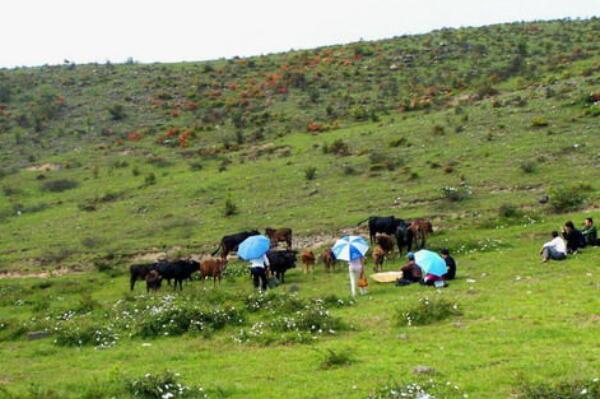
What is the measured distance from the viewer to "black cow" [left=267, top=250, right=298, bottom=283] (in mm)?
26219

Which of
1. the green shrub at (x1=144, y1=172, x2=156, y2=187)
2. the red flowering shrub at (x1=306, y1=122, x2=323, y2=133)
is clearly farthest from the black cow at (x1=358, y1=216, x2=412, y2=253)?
the red flowering shrub at (x1=306, y1=122, x2=323, y2=133)

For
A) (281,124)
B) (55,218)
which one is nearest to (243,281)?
(55,218)

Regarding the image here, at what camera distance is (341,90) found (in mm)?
71812

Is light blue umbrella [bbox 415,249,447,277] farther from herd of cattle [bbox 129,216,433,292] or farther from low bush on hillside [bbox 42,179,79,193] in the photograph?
low bush on hillside [bbox 42,179,79,193]

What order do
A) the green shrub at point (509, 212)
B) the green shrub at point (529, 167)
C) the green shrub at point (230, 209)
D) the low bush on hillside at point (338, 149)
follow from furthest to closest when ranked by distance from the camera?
the low bush on hillside at point (338, 149)
the green shrub at point (230, 209)
the green shrub at point (529, 167)
the green shrub at point (509, 212)

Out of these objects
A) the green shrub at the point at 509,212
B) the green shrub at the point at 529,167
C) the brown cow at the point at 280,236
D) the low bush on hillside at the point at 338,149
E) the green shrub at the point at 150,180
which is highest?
the low bush on hillside at the point at 338,149


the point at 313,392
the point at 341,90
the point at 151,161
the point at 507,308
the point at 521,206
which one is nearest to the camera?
the point at 313,392

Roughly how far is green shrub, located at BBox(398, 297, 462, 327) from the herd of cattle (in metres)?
8.31

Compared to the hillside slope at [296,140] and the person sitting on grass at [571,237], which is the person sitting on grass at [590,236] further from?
the hillside slope at [296,140]

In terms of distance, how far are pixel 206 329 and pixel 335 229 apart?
51.1 ft

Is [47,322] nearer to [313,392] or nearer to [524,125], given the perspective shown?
[313,392]

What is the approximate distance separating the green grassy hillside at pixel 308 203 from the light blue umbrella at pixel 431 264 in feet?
2.95

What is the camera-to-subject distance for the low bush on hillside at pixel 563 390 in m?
10.7

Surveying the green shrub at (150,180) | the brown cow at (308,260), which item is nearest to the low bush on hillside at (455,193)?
the brown cow at (308,260)
